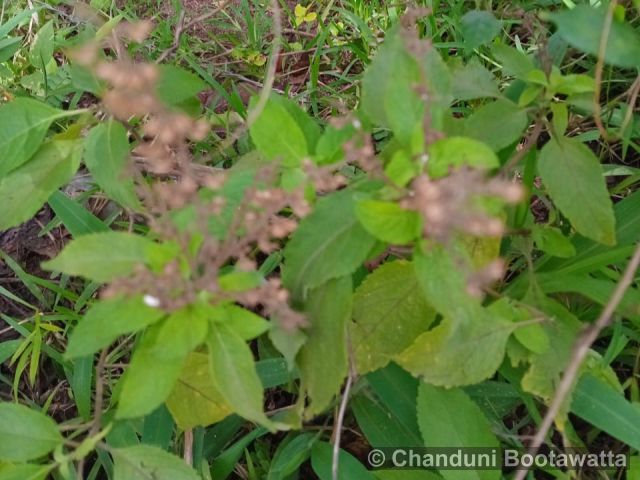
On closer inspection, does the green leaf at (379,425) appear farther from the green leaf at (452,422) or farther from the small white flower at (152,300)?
the small white flower at (152,300)

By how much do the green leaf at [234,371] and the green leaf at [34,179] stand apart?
546mm

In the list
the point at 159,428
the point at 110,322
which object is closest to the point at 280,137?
the point at 110,322

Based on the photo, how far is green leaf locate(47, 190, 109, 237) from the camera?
179cm

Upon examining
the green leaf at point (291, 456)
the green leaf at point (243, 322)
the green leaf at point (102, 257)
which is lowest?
the green leaf at point (291, 456)

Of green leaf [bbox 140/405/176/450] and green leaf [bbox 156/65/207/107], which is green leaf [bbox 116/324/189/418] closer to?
green leaf [bbox 140/405/176/450]

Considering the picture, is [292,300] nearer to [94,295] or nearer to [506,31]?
[94,295]

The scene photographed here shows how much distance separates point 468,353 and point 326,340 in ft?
1.10

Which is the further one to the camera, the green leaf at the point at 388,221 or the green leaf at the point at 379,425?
the green leaf at the point at 379,425

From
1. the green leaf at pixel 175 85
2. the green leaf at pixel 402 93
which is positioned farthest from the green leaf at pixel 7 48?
the green leaf at pixel 402 93

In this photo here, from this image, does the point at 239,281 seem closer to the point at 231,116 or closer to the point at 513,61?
the point at 513,61

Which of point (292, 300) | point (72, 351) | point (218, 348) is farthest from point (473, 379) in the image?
point (72, 351)

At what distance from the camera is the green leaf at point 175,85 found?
1.50 meters

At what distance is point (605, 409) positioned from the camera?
1.50 meters

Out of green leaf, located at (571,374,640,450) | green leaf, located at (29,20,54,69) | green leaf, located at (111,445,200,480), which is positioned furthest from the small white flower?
green leaf, located at (29,20,54,69)
